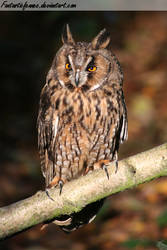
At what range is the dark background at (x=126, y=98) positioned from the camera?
470 centimetres

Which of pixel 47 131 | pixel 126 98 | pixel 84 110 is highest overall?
pixel 84 110

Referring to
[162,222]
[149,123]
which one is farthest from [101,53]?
[149,123]

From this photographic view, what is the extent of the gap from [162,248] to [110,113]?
1406 mm

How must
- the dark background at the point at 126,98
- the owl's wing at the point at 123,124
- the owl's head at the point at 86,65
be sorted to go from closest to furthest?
the owl's head at the point at 86,65, the owl's wing at the point at 123,124, the dark background at the point at 126,98

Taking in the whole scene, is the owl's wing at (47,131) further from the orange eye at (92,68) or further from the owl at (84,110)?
the orange eye at (92,68)

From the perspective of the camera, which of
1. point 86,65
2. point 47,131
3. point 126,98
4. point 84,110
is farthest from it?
point 126,98

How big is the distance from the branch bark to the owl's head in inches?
32.0

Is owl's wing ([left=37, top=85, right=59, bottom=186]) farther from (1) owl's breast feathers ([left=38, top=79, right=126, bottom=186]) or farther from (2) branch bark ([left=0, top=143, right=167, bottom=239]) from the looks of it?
(2) branch bark ([left=0, top=143, right=167, bottom=239])

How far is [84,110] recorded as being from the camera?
321 cm

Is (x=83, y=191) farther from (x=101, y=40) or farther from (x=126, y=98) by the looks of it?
(x=126, y=98)

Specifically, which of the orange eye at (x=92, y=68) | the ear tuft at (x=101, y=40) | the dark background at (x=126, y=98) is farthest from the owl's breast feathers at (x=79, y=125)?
the dark background at (x=126, y=98)

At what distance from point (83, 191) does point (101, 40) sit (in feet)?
3.90

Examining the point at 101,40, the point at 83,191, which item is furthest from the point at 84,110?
the point at 83,191

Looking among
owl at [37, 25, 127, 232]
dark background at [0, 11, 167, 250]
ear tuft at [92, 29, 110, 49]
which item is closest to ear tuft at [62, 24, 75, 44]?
owl at [37, 25, 127, 232]
